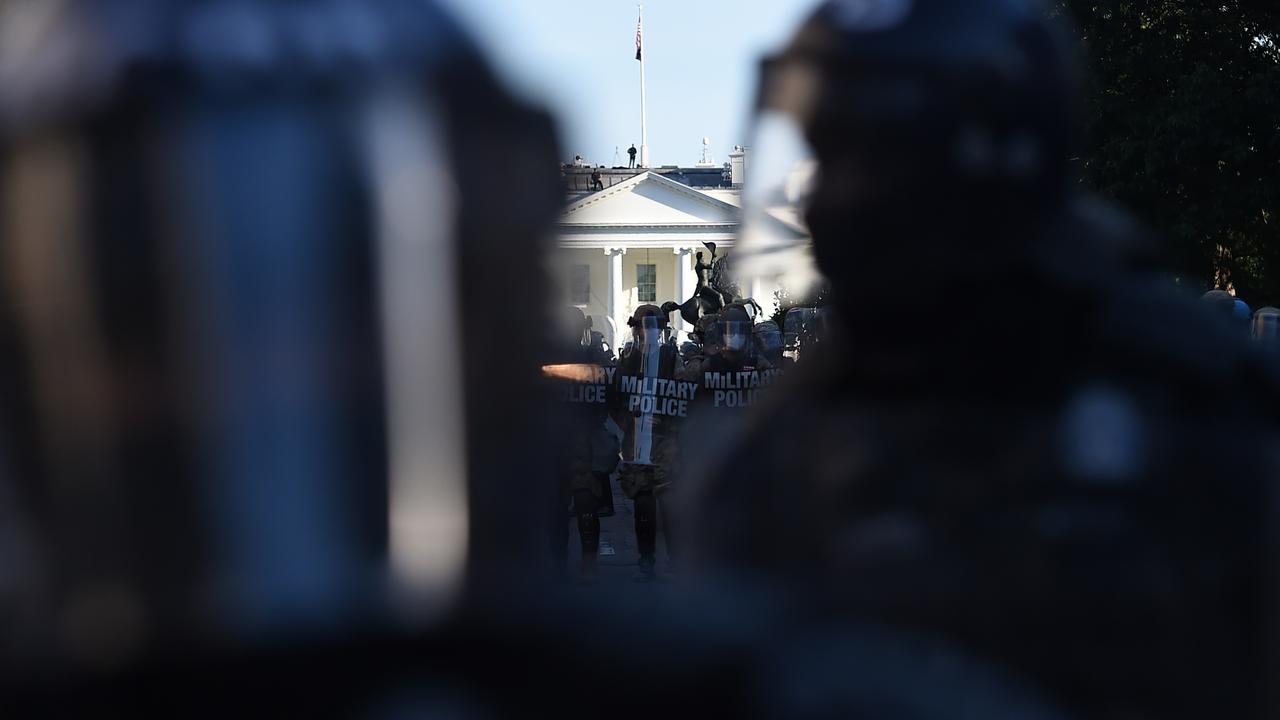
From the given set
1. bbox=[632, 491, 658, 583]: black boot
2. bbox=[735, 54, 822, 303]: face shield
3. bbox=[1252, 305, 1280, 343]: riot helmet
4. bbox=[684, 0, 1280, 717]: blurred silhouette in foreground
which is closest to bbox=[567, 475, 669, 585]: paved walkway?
bbox=[632, 491, 658, 583]: black boot

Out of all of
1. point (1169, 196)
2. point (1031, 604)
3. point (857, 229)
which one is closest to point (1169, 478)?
point (1031, 604)

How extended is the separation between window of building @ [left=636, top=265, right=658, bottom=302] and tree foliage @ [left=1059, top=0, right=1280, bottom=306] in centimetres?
3807

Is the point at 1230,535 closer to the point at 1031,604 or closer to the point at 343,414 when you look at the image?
the point at 1031,604

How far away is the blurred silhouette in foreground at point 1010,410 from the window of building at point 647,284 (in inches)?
2166

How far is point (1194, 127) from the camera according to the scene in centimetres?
1741

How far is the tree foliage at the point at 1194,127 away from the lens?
17.4 metres

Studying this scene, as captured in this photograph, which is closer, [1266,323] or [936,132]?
[936,132]

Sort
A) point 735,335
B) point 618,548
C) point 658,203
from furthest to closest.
→ 1. point 658,203
2. point 618,548
3. point 735,335

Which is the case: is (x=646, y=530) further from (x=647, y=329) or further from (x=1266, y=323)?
(x=1266, y=323)

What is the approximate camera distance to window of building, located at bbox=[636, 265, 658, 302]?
2240 inches

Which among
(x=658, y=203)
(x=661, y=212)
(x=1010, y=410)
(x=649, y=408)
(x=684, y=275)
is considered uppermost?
(x=658, y=203)

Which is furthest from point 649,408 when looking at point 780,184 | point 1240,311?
point 780,184

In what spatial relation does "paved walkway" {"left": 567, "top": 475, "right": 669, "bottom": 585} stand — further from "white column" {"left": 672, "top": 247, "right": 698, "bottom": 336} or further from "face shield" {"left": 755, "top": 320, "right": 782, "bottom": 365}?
"white column" {"left": 672, "top": 247, "right": 698, "bottom": 336}

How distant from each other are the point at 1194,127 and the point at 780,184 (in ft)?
55.4
